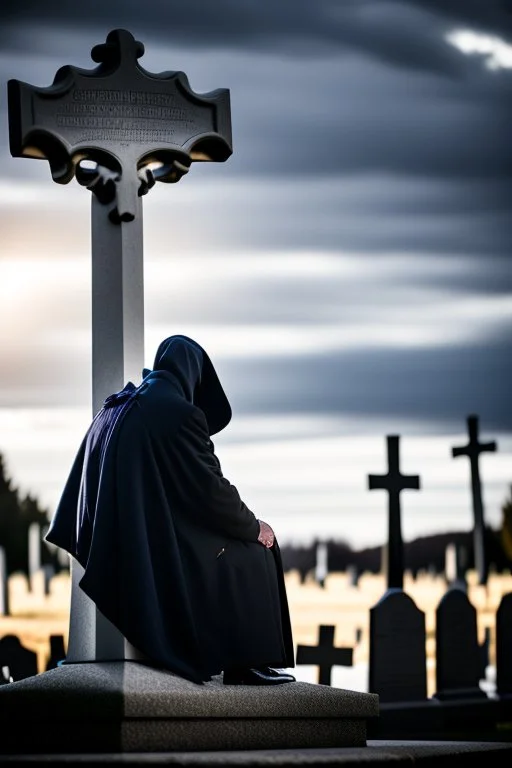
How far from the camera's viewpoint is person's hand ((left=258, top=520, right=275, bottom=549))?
686 centimetres

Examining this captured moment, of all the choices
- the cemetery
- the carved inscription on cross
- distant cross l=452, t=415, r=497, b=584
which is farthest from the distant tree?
the carved inscription on cross

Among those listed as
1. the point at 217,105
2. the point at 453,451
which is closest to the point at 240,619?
the point at 217,105

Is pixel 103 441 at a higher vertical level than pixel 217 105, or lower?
lower

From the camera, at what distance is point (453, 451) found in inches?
733

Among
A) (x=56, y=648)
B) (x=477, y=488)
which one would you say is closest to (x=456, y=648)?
(x=56, y=648)

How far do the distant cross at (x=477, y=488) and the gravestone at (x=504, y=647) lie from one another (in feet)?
16.7

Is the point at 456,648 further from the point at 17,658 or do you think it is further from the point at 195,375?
the point at 195,375

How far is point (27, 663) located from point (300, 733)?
4200 millimetres

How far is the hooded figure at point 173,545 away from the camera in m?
6.51

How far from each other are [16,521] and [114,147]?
1388 inches

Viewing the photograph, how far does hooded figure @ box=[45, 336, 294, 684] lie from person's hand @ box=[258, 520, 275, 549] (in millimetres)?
17

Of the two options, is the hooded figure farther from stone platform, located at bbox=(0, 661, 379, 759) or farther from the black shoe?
stone platform, located at bbox=(0, 661, 379, 759)

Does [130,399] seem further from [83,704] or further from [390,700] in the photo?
[390,700]

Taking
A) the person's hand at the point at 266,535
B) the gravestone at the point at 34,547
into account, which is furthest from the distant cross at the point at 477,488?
the gravestone at the point at 34,547
